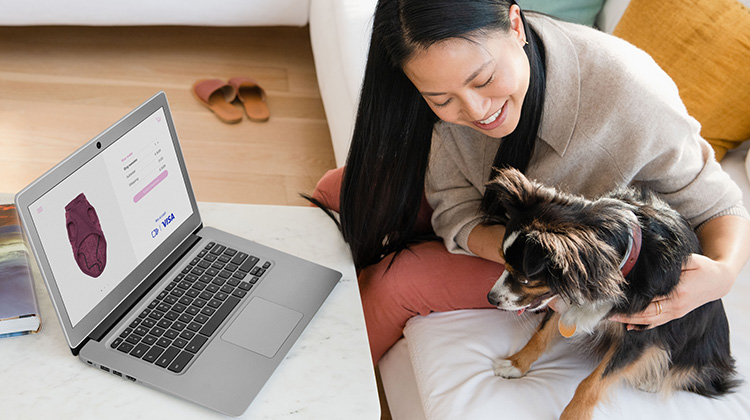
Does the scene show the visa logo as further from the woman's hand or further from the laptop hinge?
the woman's hand

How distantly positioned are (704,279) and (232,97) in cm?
210

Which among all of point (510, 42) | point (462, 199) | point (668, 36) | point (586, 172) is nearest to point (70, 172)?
point (510, 42)

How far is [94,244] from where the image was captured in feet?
3.12

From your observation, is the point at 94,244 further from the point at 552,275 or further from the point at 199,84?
the point at 199,84

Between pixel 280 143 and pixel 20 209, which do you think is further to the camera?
pixel 280 143

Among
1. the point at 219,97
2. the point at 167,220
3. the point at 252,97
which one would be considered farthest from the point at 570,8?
the point at 167,220

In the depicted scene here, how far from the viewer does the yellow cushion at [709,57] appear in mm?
1824

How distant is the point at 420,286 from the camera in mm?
1395

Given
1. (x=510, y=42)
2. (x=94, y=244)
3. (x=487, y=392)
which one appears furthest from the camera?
(x=487, y=392)

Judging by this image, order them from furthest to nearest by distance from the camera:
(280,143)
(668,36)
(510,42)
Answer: (280,143), (668,36), (510,42)

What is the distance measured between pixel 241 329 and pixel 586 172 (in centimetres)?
75

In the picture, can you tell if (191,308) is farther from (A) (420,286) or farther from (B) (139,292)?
(A) (420,286)

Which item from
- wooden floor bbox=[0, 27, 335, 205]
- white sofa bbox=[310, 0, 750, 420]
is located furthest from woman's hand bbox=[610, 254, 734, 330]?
wooden floor bbox=[0, 27, 335, 205]

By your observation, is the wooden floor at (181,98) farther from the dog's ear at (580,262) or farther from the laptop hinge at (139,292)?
the dog's ear at (580,262)
